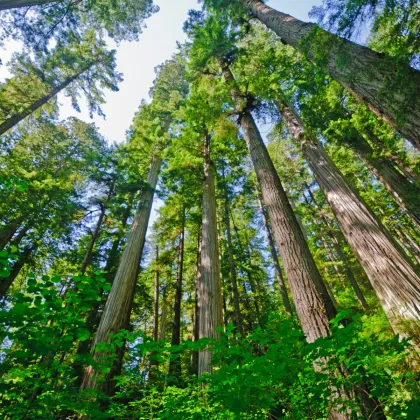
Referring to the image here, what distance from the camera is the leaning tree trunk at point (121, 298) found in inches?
196

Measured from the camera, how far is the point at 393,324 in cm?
281

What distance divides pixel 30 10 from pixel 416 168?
1553 cm

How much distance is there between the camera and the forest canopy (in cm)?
196

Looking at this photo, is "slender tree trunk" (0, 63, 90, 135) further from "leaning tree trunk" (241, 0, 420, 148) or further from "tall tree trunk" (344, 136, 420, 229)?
"tall tree trunk" (344, 136, 420, 229)

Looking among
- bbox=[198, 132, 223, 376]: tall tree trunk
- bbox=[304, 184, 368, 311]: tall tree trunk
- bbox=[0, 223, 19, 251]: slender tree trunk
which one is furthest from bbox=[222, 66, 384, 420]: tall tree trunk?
bbox=[0, 223, 19, 251]: slender tree trunk

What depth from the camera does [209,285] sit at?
5.87 metres

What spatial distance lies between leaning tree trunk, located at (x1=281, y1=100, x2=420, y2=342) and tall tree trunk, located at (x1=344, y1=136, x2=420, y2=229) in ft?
9.53

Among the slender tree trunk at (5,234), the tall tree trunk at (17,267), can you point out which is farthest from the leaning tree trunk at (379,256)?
the tall tree trunk at (17,267)

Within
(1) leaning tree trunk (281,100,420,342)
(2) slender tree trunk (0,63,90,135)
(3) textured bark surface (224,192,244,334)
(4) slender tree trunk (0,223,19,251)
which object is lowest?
(1) leaning tree trunk (281,100,420,342)

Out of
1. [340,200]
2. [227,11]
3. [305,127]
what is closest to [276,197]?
[340,200]

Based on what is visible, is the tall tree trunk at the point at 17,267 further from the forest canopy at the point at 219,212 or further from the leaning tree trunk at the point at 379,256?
the leaning tree trunk at the point at 379,256

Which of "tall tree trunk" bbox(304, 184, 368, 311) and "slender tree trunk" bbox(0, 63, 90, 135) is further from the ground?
"slender tree trunk" bbox(0, 63, 90, 135)

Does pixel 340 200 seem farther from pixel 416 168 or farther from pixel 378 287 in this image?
pixel 416 168

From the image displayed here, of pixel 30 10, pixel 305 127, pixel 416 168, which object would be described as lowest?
pixel 305 127
